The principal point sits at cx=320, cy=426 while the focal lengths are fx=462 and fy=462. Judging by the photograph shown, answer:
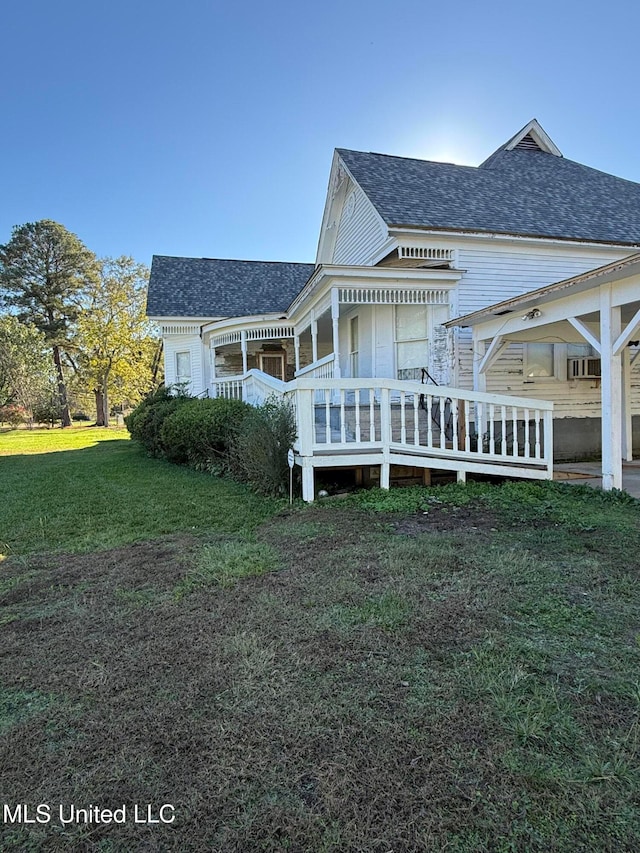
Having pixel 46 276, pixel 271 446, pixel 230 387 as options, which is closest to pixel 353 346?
pixel 230 387

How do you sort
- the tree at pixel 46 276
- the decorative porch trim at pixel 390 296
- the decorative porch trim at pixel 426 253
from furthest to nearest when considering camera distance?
the tree at pixel 46 276 < the decorative porch trim at pixel 426 253 < the decorative porch trim at pixel 390 296

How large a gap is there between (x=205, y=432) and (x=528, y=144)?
13.5 meters

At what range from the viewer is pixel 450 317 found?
9.91m

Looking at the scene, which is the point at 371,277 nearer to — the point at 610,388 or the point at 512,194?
the point at 610,388

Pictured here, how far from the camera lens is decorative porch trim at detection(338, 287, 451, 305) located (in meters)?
9.17

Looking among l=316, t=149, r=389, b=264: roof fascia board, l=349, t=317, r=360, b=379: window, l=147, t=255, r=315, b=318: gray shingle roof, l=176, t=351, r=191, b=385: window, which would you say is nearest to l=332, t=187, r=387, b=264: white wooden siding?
l=316, t=149, r=389, b=264: roof fascia board

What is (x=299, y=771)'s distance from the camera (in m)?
1.69

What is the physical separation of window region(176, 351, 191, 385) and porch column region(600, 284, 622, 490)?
14502 mm

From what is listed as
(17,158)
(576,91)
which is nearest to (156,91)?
(17,158)

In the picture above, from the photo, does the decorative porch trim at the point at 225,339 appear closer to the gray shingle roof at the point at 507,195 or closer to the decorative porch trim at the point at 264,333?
the decorative porch trim at the point at 264,333

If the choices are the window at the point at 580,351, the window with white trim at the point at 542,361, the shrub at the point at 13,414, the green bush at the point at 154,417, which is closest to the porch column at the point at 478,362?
the window with white trim at the point at 542,361

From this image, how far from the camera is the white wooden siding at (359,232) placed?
10930 millimetres

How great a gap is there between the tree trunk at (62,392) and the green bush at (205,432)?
27.2 m

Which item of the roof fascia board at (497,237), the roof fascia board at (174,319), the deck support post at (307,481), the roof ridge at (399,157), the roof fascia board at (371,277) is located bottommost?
the deck support post at (307,481)
